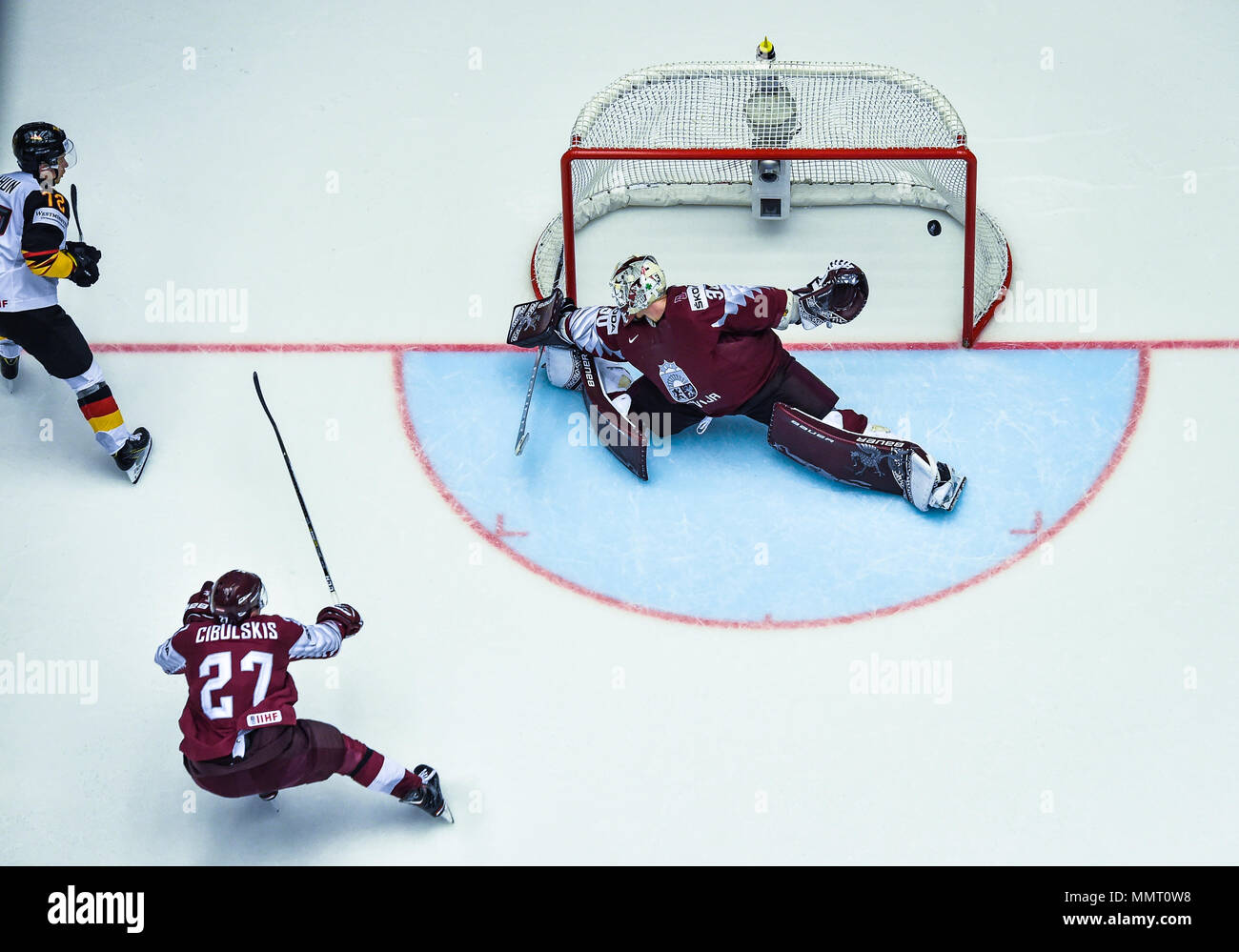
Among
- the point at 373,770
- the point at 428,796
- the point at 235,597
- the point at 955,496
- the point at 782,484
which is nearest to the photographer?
the point at 235,597

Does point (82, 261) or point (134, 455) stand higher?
point (82, 261)

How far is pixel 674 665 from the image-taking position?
7.36m

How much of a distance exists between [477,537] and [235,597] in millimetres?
1493

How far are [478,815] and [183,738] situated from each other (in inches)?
45.4

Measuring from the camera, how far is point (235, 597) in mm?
6500

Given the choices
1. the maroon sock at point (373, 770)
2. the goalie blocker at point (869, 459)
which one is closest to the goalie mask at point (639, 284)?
the goalie blocker at point (869, 459)

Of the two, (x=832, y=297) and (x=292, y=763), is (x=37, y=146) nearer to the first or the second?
(x=292, y=763)

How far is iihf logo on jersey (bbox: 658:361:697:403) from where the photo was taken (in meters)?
7.73

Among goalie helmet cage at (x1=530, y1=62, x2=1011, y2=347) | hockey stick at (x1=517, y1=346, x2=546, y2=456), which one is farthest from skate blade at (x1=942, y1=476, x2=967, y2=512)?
hockey stick at (x1=517, y1=346, x2=546, y2=456)

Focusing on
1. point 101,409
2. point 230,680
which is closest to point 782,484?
point 230,680

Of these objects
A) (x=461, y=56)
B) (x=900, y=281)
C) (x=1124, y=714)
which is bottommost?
(x=1124, y=714)

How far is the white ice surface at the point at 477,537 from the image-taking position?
276 inches

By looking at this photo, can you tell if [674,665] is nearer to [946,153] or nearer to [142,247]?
[946,153]

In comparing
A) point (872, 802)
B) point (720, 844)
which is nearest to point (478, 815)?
point (720, 844)
